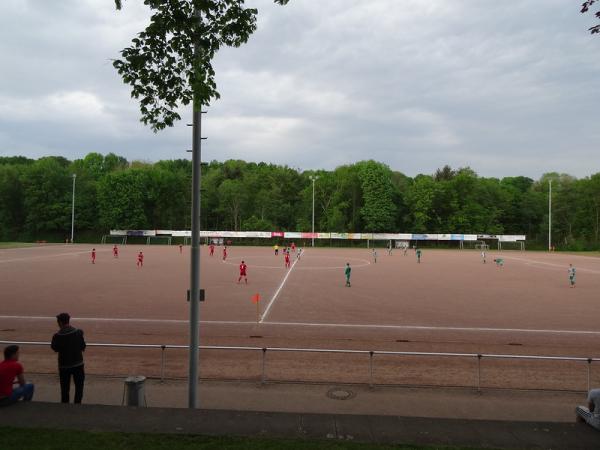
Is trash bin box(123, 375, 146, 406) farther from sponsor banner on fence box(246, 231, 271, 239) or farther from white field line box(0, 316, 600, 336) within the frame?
sponsor banner on fence box(246, 231, 271, 239)

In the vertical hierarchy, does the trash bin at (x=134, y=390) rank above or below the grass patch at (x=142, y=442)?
below

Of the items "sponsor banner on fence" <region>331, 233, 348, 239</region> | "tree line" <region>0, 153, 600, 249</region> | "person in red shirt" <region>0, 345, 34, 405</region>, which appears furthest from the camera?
"tree line" <region>0, 153, 600, 249</region>

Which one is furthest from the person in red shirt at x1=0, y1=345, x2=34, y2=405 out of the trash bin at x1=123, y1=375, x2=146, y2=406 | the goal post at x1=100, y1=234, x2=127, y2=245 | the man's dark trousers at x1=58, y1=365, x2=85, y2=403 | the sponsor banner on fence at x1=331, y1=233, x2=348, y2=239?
the goal post at x1=100, y1=234, x2=127, y2=245

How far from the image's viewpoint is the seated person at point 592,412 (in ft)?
18.6

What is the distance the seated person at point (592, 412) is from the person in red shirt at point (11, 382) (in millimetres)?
8285

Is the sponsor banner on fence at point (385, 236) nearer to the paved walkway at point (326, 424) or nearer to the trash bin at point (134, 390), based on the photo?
the paved walkway at point (326, 424)

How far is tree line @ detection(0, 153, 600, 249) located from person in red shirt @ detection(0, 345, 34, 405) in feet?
269

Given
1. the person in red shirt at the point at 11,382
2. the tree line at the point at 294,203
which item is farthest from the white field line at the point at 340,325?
the tree line at the point at 294,203

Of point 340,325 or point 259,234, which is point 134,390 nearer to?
point 340,325

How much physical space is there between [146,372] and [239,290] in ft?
46.0

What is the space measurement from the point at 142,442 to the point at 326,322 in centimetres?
1164

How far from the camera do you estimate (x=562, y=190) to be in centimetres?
9012

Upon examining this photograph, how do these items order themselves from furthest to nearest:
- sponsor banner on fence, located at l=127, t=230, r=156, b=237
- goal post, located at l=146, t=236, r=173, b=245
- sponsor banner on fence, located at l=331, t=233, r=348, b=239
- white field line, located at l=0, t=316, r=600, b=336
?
goal post, located at l=146, t=236, r=173, b=245 → sponsor banner on fence, located at l=127, t=230, r=156, b=237 → sponsor banner on fence, located at l=331, t=233, r=348, b=239 → white field line, located at l=0, t=316, r=600, b=336

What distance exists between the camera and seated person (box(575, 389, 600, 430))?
18.6ft
